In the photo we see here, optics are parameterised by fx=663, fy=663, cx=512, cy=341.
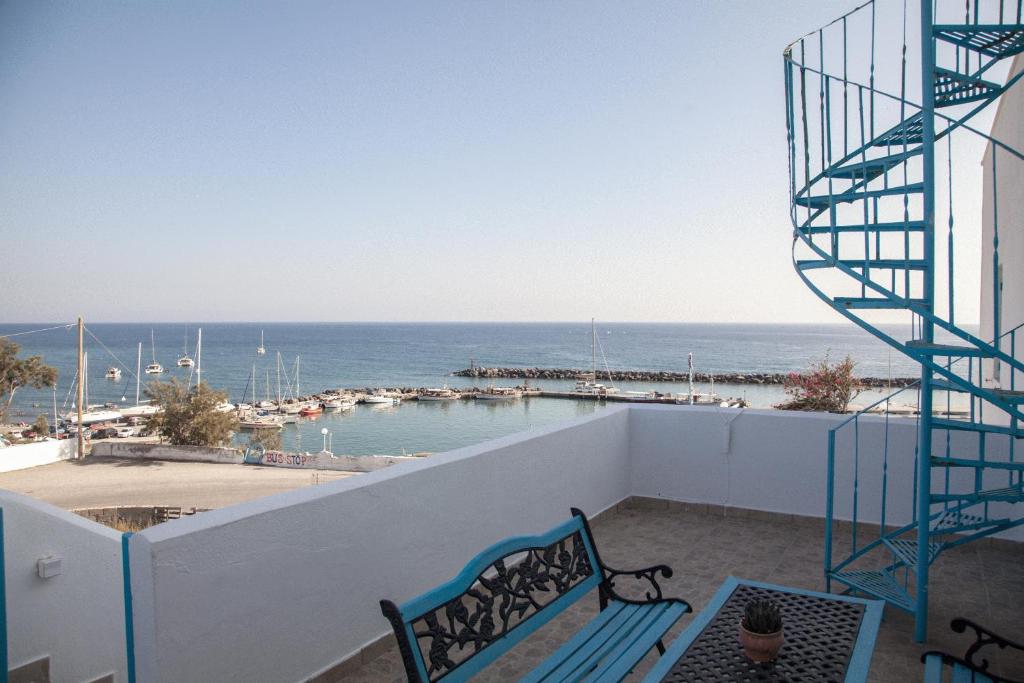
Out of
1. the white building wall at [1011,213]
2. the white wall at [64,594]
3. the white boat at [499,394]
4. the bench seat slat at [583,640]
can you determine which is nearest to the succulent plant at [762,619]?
the bench seat slat at [583,640]

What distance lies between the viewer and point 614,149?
36.7 meters

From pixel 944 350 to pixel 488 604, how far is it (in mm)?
2404

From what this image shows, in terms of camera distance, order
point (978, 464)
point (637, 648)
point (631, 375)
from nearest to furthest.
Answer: point (637, 648) → point (978, 464) → point (631, 375)

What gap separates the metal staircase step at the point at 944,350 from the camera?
3015 mm

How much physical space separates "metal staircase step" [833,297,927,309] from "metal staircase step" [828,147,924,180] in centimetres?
76

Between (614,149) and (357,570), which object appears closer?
(357,570)

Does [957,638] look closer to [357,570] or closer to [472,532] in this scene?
[472,532]

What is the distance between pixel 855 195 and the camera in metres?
3.88

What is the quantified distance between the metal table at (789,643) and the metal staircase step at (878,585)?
1.12 m

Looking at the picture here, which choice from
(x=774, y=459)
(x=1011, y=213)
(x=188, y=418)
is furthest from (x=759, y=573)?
(x=188, y=418)

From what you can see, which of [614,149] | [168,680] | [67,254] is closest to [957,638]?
[168,680]

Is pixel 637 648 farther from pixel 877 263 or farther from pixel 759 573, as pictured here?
pixel 877 263

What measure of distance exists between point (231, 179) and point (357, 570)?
179 feet

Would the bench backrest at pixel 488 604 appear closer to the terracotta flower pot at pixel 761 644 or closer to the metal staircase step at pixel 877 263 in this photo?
the terracotta flower pot at pixel 761 644
